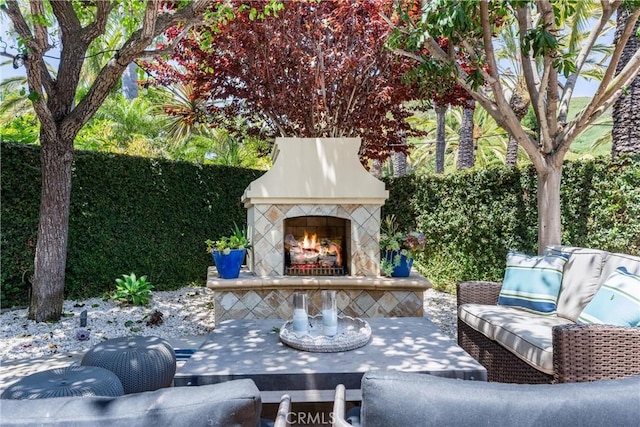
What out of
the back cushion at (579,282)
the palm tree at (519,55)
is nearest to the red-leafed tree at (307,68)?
the palm tree at (519,55)

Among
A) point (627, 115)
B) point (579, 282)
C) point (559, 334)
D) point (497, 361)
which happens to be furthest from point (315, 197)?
point (627, 115)

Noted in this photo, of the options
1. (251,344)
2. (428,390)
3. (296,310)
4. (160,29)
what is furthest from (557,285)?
(160,29)

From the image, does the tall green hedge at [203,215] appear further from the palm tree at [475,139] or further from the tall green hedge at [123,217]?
the palm tree at [475,139]

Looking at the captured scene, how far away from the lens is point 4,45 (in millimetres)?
4242

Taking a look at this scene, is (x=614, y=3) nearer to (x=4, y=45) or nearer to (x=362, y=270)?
(x=362, y=270)

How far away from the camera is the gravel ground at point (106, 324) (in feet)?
13.9

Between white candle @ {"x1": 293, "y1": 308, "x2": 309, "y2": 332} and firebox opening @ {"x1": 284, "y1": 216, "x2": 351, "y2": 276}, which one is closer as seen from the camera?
white candle @ {"x1": 293, "y1": 308, "x2": 309, "y2": 332}

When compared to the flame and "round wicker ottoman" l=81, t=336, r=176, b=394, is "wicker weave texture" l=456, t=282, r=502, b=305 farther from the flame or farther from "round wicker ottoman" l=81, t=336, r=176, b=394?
"round wicker ottoman" l=81, t=336, r=176, b=394

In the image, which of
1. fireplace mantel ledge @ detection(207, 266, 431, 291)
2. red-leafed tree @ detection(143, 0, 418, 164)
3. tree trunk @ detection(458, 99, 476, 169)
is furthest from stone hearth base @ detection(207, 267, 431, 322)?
tree trunk @ detection(458, 99, 476, 169)

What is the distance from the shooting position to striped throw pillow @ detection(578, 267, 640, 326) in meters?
2.59

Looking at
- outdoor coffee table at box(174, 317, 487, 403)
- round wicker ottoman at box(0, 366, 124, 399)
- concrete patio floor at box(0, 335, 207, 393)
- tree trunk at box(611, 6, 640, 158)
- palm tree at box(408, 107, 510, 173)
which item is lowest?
concrete patio floor at box(0, 335, 207, 393)

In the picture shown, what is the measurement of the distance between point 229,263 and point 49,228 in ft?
6.91

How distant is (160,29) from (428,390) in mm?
4895

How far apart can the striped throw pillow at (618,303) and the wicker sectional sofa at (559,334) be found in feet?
0.12
